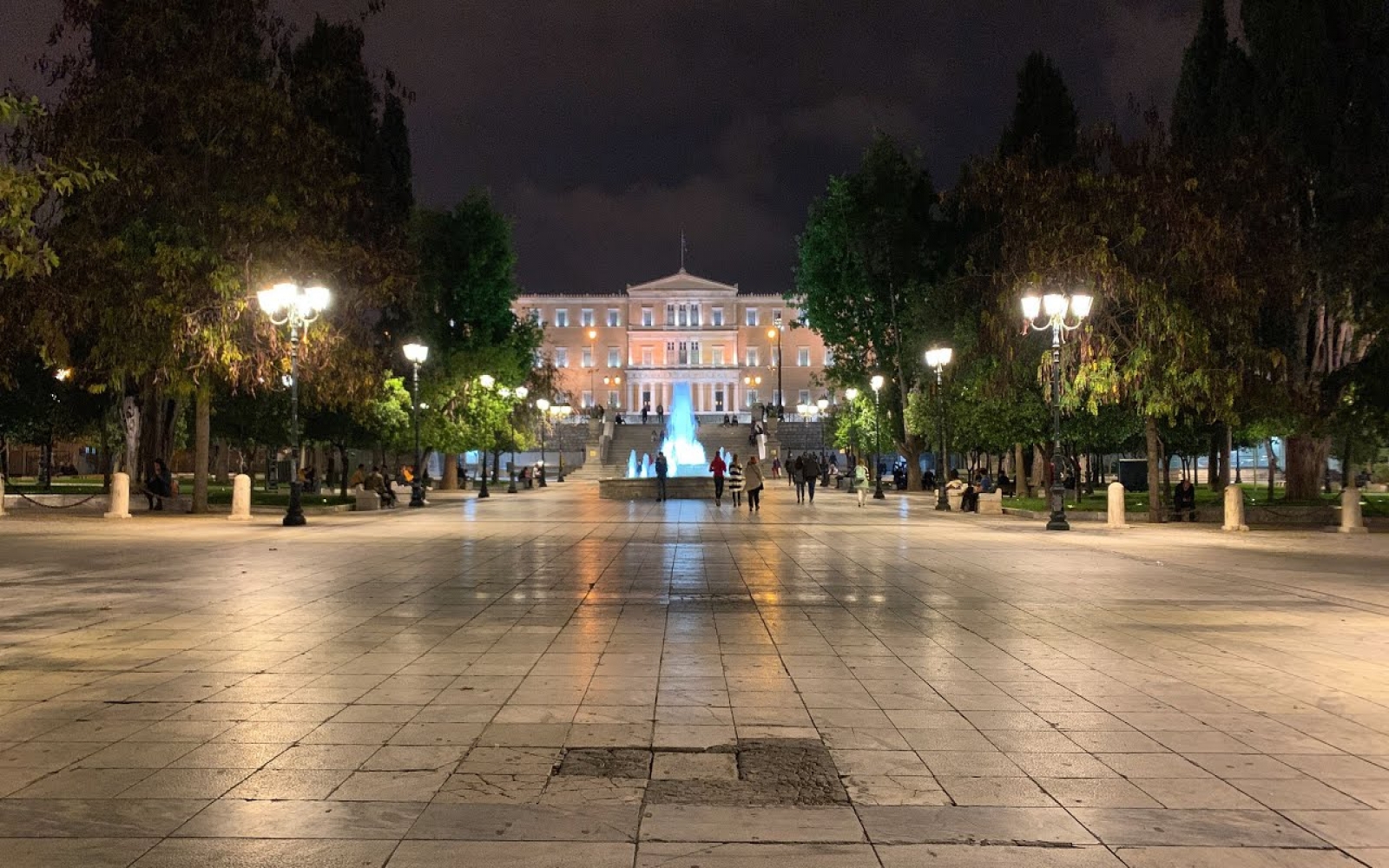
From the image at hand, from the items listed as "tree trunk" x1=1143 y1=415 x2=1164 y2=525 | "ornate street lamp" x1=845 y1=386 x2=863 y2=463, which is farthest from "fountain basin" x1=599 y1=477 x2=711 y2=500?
"tree trunk" x1=1143 y1=415 x2=1164 y2=525

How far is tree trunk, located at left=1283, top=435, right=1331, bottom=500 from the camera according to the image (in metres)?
31.7

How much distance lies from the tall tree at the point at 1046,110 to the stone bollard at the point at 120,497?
32.3 metres

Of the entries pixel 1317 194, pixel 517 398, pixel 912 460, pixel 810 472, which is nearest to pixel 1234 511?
pixel 1317 194

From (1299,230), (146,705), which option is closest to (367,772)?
(146,705)

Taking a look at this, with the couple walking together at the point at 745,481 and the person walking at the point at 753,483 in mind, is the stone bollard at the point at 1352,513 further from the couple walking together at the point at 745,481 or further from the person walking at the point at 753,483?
the person walking at the point at 753,483

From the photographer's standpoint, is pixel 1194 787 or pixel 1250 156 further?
pixel 1250 156

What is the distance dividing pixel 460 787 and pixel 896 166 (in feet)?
156

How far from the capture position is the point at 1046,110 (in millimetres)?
45344

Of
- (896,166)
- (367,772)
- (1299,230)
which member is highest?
(896,166)

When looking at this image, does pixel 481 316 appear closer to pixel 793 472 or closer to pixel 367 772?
pixel 793 472

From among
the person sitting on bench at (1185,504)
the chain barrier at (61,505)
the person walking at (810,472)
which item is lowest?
the chain barrier at (61,505)

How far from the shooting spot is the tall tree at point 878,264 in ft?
163

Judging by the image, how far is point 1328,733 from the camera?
682 cm

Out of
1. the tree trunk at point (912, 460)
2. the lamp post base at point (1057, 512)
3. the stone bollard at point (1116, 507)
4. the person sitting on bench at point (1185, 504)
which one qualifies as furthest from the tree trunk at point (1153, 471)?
the tree trunk at point (912, 460)
